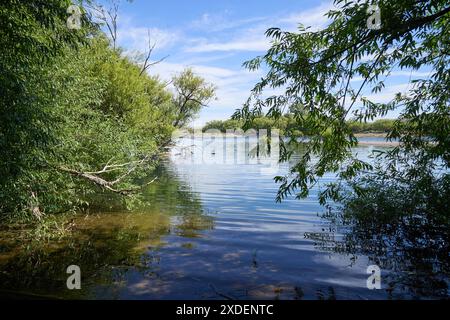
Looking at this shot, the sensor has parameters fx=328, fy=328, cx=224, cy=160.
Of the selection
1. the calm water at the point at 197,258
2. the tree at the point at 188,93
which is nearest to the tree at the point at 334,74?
the calm water at the point at 197,258

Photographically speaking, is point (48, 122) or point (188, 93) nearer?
point (48, 122)

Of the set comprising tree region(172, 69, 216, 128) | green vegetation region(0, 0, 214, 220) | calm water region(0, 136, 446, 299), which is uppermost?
tree region(172, 69, 216, 128)

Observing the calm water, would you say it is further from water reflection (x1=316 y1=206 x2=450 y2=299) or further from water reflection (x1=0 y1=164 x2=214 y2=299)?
water reflection (x1=316 y1=206 x2=450 y2=299)

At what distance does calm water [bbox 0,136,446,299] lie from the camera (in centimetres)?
903

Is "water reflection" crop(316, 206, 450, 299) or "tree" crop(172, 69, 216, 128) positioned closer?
"water reflection" crop(316, 206, 450, 299)

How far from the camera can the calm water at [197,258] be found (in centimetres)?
903

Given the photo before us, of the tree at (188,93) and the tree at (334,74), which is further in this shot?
the tree at (188,93)

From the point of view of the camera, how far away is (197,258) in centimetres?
1167

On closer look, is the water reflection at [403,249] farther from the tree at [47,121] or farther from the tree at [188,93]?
the tree at [188,93]

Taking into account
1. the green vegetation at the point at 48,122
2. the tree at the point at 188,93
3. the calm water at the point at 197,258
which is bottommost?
the calm water at the point at 197,258

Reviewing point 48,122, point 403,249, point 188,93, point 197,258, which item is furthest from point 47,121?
point 188,93

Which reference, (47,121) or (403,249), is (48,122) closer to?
(47,121)

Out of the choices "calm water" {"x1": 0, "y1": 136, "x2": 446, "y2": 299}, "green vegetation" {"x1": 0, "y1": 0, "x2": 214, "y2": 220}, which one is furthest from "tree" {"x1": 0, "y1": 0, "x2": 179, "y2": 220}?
"calm water" {"x1": 0, "y1": 136, "x2": 446, "y2": 299}

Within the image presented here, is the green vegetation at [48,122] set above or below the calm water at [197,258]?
above
